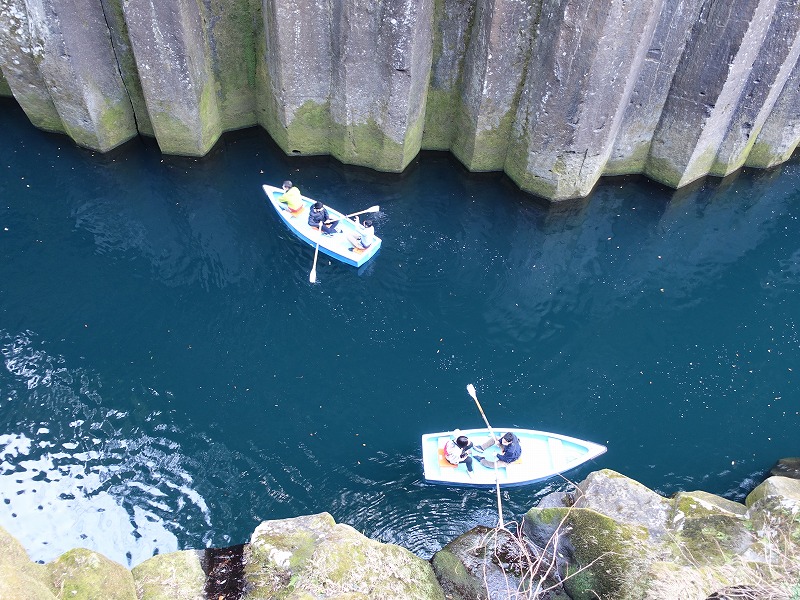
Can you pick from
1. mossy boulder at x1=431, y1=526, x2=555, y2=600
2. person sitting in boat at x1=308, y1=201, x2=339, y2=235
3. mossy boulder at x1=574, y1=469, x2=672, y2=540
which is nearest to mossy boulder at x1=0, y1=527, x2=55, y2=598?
mossy boulder at x1=431, y1=526, x2=555, y2=600

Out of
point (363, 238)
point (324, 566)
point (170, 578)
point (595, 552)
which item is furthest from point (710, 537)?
point (363, 238)

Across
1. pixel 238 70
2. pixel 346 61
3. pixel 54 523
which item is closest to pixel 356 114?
pixel 346 61

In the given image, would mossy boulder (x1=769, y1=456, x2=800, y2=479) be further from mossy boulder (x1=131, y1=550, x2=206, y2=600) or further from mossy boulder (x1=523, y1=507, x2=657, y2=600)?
mossy boulder (x1=131, y1=550, x2=206, y2=600)

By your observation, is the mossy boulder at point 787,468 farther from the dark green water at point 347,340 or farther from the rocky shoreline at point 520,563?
the rocky shoreline at point 520,563

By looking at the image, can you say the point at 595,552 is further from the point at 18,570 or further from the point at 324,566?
the point at 18,570

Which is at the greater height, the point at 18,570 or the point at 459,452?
the point at 18,570

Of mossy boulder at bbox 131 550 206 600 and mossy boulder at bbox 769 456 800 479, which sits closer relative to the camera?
mossy boulder at bbox 131 550 206 600
